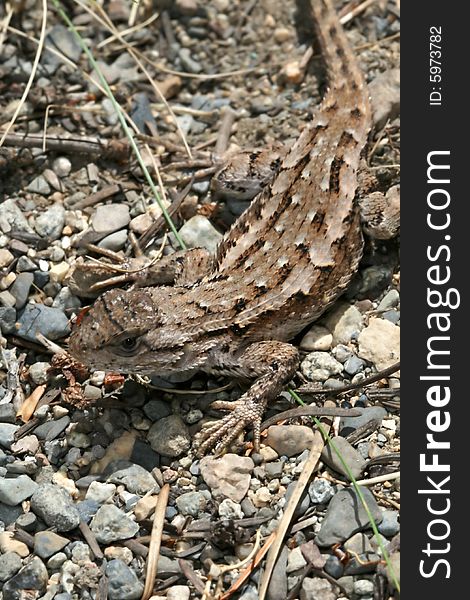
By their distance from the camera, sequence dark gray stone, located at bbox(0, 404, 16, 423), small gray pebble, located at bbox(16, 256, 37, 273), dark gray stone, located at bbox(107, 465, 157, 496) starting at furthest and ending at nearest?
→ small gray pebble, located at bbox(16, 256, 37, 273) → dark gray stone, located at bbox(0, 404, 16, 423) → dark gray stone, located at bbox(107, 465, 157, 496)

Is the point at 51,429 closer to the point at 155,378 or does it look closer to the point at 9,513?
the point at 9,513

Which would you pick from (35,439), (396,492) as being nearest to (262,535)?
(396,492)

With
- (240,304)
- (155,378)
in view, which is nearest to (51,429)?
(155,378)

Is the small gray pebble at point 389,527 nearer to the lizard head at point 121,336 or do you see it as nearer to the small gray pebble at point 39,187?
the lizard head at point 121,336

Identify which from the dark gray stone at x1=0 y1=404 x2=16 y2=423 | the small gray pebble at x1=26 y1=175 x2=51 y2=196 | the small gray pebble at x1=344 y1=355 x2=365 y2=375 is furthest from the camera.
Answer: the small gray pebble at x1=26 y1=175 x2=51 y2=196

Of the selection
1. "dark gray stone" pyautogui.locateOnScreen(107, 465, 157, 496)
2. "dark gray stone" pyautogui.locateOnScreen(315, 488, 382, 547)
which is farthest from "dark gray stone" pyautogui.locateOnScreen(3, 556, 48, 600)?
"dark gray stone" pyautogui.locateOnScreen(315, 488, 382, 547)

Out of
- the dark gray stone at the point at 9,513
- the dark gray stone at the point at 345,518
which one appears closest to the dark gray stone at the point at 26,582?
the dark gray stone at the point at 9,513

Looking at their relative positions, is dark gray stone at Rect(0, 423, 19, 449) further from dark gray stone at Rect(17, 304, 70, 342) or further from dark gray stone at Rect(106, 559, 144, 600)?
dark gray stone at Rect(106, 559, 144, 600)

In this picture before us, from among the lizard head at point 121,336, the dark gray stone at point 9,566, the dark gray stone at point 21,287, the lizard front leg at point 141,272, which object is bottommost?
the dark gray stone at point 9,566

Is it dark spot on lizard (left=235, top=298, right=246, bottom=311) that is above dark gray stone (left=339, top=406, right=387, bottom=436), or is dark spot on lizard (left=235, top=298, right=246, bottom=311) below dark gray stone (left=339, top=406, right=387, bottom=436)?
above
